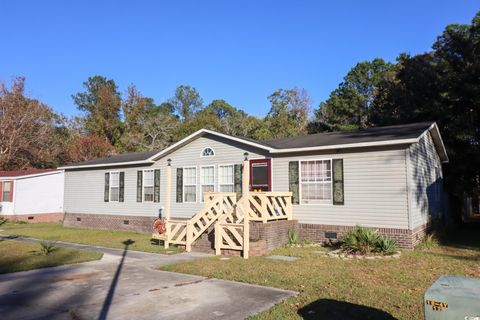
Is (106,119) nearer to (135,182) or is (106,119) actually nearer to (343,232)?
(135,182)

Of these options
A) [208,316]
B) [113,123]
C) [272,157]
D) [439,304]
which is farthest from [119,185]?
[113,123]

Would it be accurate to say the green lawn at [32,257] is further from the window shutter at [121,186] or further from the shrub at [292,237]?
the window shutter at [121,186]

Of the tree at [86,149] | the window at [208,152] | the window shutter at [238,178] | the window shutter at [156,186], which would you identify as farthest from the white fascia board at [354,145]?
the tree at [86,149]

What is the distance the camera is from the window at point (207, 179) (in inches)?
634

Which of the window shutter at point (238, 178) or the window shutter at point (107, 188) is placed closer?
the window shutter at point (238, 178)

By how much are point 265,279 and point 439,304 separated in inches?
189

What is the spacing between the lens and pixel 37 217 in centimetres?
2436

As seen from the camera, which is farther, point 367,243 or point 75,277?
point 367,243

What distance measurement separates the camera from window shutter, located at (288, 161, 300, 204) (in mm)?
13875

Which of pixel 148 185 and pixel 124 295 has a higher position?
pixel 148 185

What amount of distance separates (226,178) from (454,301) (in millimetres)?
12574

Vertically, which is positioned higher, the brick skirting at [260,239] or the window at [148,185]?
the window at [148,185]

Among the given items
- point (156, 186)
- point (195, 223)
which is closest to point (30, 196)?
point (156, 186)

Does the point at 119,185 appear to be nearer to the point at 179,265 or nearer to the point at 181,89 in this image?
the point at 179,265
